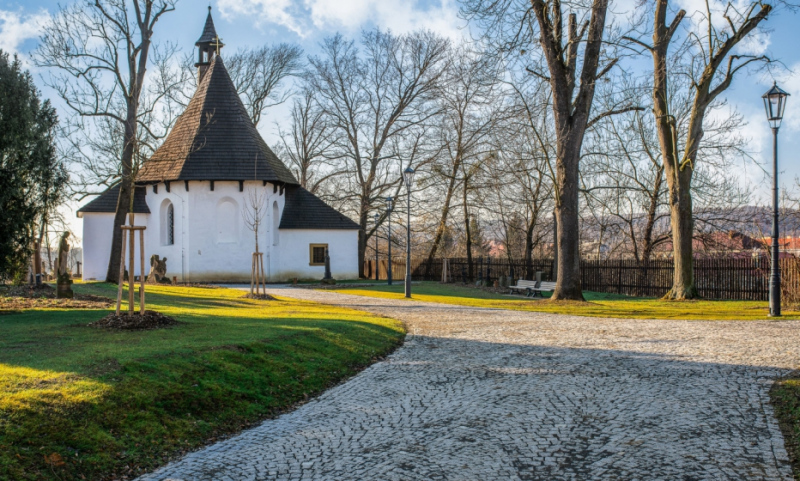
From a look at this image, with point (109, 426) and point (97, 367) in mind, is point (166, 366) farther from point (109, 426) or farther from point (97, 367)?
point (109, 426)

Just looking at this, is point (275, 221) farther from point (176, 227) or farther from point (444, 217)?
point (444, 217)

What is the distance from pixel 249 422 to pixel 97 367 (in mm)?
1801

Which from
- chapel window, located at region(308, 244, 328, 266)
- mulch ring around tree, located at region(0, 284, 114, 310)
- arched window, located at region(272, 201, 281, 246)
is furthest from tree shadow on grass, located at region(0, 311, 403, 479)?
chapel window, located at region(308, 244, 328, 266)

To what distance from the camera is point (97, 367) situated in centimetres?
662

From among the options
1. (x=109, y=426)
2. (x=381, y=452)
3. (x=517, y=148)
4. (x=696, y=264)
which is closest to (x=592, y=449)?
(x=381, y=452)

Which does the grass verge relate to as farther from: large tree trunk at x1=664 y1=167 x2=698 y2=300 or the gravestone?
the gravestone

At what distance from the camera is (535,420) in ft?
19.5

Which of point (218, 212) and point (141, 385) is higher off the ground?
point (218, 212)

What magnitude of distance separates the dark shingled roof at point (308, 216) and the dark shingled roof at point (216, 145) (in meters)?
1.87

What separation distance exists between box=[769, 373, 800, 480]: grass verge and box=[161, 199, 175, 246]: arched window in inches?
1140

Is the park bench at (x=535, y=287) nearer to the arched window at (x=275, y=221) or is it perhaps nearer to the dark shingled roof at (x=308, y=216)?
the dark shingled roof at (x=308, y=216)

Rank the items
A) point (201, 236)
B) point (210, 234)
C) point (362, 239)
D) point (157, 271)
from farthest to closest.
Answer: point (362, 239)
point (210, 234)
point (201, 236)
point (157, 271)

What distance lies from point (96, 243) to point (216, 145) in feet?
27.5

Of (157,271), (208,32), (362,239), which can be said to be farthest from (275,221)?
(208,32)
